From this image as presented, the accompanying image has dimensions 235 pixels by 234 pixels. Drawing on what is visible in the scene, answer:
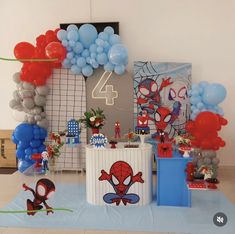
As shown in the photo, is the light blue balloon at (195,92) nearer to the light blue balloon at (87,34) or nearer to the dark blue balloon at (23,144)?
the light blue balloon at (87,34)

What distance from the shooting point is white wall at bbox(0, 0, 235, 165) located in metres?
5.25

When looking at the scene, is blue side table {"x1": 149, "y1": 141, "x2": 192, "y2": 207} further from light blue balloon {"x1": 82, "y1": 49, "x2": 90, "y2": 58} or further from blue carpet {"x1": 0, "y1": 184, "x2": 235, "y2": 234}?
light blue balloon {"x1": 82, "y1": 49, "x2": 90, "y2": 58}

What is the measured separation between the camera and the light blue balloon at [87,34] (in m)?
4.89

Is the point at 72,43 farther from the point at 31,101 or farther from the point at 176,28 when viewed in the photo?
the point at 176,28

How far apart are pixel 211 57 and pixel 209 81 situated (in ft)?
1.29

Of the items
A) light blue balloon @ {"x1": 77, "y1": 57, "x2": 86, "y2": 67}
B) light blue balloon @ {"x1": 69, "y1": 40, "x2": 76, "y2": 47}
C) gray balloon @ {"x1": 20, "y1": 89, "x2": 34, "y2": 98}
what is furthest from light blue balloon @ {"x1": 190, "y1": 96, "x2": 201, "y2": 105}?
gray balloon @ {"x1": 20, "y1": 89, "x2": 34, "y2": 98}

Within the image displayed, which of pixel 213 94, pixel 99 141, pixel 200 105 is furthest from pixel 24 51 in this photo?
pixel 213 94

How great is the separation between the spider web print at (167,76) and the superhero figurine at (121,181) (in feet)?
5.36

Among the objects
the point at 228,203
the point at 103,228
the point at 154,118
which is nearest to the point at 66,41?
the point at 154,118

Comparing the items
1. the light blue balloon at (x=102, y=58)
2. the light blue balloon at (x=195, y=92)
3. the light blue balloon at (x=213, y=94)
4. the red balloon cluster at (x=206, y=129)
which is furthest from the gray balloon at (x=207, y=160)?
the light blue balloon at (x=102, y=58)

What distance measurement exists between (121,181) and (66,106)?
82.5 inches

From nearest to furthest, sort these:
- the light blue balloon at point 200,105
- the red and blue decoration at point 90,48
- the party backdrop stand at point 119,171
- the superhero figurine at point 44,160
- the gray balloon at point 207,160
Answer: the party backdrop stand at point 119,171, the superhero figurine at point 44,160, the gray balloon at point 207,160, the light blue balloon at point 200,105, the red and blue decoration at point 90,48

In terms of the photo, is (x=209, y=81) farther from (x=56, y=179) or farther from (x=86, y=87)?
(x=56, y=179)

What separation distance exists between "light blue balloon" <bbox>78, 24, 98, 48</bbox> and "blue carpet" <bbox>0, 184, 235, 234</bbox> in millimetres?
2338
